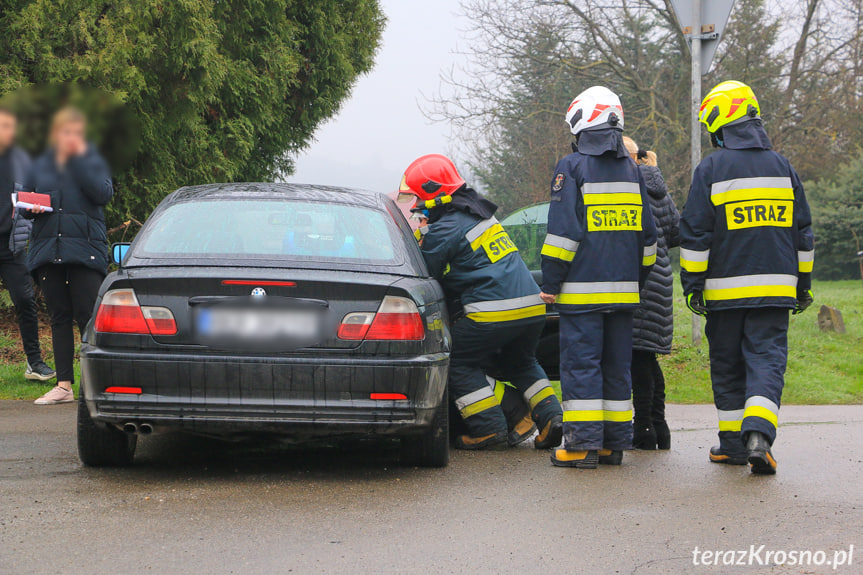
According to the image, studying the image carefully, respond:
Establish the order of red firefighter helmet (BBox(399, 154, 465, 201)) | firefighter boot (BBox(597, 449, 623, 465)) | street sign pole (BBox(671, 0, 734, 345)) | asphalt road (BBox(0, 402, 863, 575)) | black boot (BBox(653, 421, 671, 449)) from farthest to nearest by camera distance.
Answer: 1. street sign pole (BBox(671, 0, 734, 345))
2. black boot (BBox(653, 421, 671, 449))
3. red firefighter helmet (BBox(399, 154, 465, 201))
4. firefighter boot (BBox(597, 449, 623, 465))
5. asphalt road (BBox(0, 402, 863, 575))

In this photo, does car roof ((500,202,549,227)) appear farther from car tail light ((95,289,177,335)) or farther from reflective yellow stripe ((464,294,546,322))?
car tail light ((95,289,177,335))

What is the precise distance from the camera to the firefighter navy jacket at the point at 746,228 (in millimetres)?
5191

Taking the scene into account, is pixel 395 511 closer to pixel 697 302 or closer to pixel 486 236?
pixel 486 236

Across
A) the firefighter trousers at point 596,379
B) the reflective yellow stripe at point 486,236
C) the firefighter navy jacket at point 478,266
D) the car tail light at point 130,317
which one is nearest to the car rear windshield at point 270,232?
the car tail light at point 130,317

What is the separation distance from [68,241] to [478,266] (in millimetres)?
3098

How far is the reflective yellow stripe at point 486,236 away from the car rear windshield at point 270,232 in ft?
2.12

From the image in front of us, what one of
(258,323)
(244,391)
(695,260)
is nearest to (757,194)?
(695,260)

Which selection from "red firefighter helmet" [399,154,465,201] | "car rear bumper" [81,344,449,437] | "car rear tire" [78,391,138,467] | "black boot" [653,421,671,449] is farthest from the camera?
"black boot" [653,421,671,449]

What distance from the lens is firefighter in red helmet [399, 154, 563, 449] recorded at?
570 centimetres

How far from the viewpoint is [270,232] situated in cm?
491

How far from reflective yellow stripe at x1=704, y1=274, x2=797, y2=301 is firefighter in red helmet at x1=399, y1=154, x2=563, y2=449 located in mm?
1083

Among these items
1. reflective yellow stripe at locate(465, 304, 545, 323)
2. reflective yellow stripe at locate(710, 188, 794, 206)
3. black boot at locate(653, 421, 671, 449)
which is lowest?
black boot at locate(653, 421, 671, 449)

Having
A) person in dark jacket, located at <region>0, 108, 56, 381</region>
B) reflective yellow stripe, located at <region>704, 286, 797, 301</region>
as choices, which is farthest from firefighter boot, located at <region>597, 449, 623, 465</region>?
person in dark jacket, located at <region>0, 108, 56, 381</region>

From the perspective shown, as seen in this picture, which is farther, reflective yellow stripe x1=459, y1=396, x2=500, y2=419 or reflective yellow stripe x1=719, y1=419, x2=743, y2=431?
reflective yellow stripe x1=459, y1=396, x2=500, y2=419
